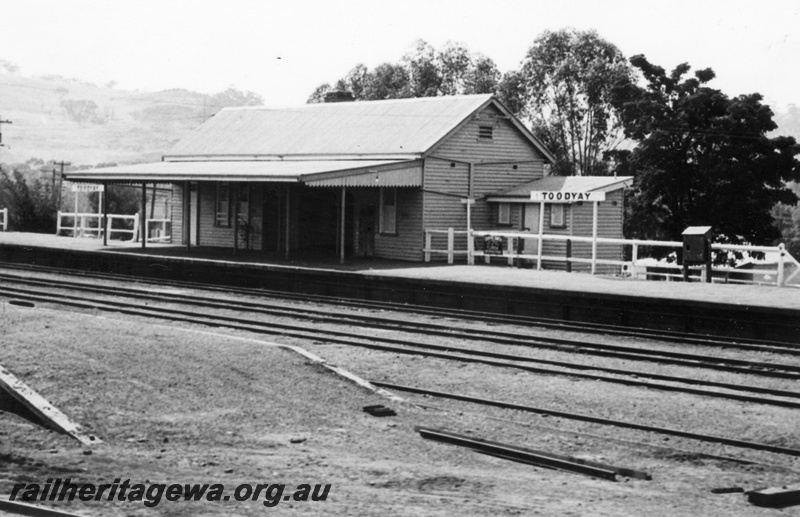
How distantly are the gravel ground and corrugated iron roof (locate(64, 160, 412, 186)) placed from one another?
15.0 meters

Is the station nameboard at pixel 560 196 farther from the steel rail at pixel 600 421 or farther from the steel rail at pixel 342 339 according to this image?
the steel rail at pixel 600 421

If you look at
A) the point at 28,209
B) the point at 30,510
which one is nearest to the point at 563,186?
the point at 28,209

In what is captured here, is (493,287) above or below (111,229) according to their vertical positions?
below

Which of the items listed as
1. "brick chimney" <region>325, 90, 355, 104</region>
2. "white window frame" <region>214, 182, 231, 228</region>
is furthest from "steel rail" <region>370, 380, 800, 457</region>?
"brick chimney" <region>325, 90, 355, 104</region>

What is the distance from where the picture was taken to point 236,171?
103 ft

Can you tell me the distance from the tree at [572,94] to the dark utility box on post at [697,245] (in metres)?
33.6

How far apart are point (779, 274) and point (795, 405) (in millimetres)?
11544

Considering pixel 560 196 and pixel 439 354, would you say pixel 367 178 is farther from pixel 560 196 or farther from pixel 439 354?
pixel 439 354

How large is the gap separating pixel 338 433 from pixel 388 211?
23.2 meters

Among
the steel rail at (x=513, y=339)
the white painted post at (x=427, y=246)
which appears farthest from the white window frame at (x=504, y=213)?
the steel rail at (x=513, y=339)

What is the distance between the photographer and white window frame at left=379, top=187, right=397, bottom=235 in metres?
32.3

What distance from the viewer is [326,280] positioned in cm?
2584

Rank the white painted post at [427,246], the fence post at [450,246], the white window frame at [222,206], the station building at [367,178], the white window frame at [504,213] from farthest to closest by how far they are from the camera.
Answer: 1. the white window frame at [222,206]
2. the white window frame at [504,213]
3. the station building at [367,178]
4. the white painted post at [427,246]
5. the fence post at [450,246]

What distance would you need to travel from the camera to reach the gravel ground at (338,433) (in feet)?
24.3
